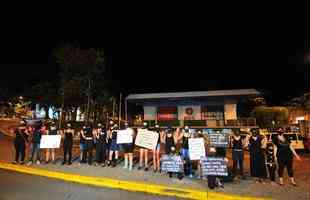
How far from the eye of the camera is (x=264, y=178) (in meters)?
10.0

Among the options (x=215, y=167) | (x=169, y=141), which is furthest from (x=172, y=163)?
(x=215, y=167)

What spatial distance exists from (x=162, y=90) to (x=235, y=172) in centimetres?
2628

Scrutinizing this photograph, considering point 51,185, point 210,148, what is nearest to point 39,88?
point 51,185

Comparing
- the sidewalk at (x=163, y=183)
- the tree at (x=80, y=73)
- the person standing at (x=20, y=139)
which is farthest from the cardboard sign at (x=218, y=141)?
the tree at (x=80, y=73)

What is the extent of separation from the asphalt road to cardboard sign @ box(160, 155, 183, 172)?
64.0 inches

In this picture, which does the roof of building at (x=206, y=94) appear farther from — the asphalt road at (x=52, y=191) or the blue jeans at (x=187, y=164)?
the asphalt road at (x=52, y=191)

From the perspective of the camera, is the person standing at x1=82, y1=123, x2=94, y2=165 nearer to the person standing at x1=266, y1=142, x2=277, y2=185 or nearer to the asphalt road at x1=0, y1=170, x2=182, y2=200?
the asphalt road at x1=0, y1=170, x2=182, y2=200

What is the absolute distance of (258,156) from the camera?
9977 mm

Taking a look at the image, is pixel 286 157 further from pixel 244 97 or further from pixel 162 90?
pixel 162 90

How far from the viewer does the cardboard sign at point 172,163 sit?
33.0 ft

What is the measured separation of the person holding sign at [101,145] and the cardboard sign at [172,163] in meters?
3.30

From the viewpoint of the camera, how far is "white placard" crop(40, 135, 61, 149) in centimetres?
1270

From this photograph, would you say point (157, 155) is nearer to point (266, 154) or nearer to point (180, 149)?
point (180, 149)

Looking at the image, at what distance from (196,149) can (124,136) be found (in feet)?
10.4
